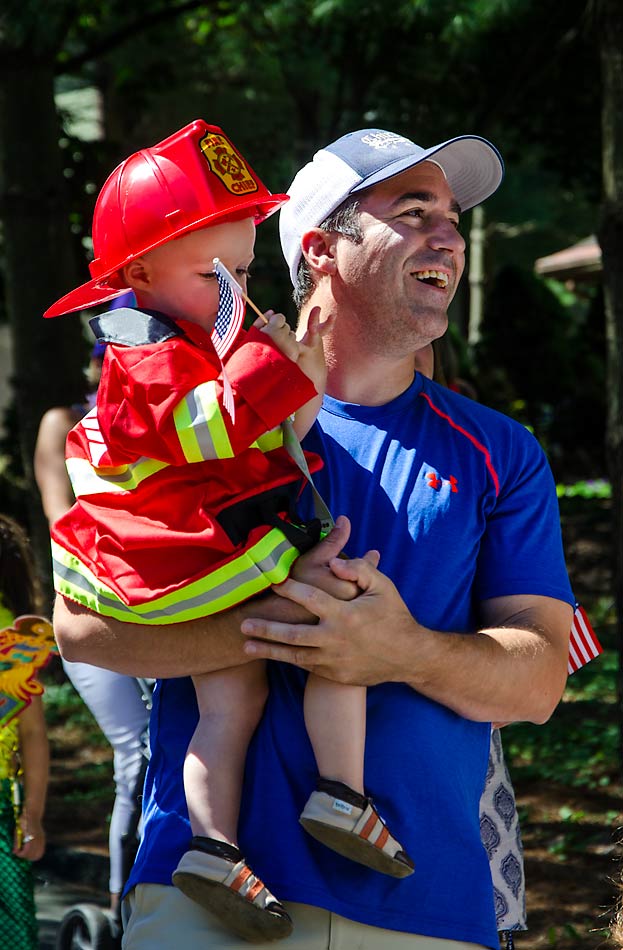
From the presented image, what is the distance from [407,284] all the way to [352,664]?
2.87 ft

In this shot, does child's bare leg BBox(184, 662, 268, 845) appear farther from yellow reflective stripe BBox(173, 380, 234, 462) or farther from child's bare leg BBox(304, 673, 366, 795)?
yellow reflective stripe BBox(173, 380, 234, 462)

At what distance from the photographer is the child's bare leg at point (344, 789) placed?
7.10 feet

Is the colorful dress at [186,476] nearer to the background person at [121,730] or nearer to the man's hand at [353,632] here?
the man's hand at [353,632]

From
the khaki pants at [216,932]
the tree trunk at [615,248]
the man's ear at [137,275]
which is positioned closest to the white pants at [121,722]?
the tree trunk at [615,248]

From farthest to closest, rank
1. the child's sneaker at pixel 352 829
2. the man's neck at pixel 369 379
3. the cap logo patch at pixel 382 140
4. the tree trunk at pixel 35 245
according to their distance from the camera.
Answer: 1. the tree trunk at pixel 35 245
2. the cap logo patch at pixel 382 140
3. the man's neck at pixel 369 379
4. the child's sneaker at pixel 352 829

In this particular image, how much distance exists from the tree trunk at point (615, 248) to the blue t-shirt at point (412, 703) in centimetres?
240

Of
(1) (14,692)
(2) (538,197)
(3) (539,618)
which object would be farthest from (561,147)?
(2) (538,197)

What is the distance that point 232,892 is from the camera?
2.19 m

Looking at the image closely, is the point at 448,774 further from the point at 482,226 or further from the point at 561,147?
the point at 482,226

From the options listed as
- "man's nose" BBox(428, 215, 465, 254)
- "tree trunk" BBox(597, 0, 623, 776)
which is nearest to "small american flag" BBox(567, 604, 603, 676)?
"man's nose" BBox(428, 215, 465, 254)

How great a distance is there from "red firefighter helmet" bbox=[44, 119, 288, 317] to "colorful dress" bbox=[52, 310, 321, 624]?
208 mm

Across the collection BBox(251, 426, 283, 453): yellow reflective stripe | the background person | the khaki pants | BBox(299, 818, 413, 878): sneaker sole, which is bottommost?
the background person

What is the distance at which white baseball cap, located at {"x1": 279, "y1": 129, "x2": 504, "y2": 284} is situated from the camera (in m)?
2.77

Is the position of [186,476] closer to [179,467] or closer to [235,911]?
[179,467]
